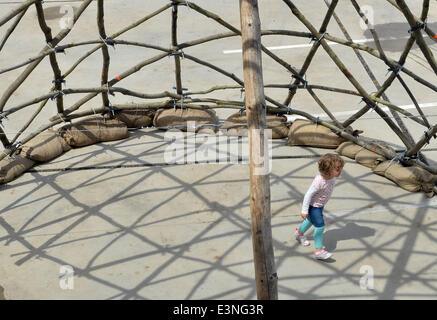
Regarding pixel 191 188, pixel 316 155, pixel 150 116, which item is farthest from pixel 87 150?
pixel 316 155

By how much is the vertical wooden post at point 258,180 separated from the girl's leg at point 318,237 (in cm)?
202

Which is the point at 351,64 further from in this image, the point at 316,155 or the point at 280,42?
the point at 316,155

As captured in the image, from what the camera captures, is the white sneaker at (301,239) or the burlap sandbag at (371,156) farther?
the burlap sandbag at (371,156)

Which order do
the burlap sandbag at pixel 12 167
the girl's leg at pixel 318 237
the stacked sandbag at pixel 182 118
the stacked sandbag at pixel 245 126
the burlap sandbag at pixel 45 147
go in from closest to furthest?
the girl's leg at pixel 318 237, the burlap sandbag at pixel 12 167, the burlap sandbag at pixel 45 147, the stacked sandbag at pixel 245 126, the stacked sandbag at pixel 182 118

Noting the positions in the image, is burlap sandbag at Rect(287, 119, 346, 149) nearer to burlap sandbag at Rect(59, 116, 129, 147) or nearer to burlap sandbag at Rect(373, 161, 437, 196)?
burlap sandbag at Rect(373, 161, 437, 196)

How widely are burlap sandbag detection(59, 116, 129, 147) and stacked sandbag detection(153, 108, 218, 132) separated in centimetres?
57

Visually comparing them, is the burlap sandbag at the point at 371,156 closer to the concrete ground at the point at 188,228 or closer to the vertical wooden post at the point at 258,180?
the concrete ground at the point at 188,228

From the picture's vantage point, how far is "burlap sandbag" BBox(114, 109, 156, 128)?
941cm

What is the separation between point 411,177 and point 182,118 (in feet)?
11.5

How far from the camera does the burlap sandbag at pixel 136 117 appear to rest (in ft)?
30.9

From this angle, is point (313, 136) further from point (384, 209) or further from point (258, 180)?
point (258, 180)

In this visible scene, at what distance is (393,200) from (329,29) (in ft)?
22.5

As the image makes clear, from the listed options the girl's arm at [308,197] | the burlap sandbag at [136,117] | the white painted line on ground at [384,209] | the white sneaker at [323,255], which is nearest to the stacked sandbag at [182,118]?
the burlap sandbag at [136,117]

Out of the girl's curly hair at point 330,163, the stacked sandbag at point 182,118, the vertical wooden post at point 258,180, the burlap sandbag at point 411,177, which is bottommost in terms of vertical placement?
the vertical wooden post at point 258,180
